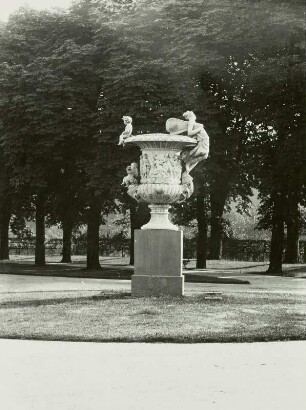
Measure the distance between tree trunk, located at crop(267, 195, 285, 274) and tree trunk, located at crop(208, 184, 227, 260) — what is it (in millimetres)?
2418

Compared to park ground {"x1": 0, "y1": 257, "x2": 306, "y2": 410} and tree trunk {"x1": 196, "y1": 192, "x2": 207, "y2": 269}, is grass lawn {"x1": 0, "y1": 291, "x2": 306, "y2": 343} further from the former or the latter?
tree trunk {"x1": 196, "y1": 192, "x2": 207, "y2": 269}

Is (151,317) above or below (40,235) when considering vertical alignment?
below

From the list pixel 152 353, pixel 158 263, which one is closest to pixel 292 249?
pixel 158 263

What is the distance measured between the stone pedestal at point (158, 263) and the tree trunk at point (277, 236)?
14812 millimetres

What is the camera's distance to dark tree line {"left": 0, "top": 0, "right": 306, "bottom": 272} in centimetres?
2722

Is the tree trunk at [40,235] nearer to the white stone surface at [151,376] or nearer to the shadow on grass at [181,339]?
the shadow on grass at [181,339]

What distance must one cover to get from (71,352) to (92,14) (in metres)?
22.4

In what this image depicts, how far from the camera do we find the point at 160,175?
16453 mm

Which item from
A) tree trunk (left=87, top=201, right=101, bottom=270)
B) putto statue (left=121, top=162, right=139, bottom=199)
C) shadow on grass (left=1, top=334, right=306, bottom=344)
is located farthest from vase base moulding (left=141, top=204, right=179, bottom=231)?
tree trunk (left=87, top=201, right=101, bottom=270)

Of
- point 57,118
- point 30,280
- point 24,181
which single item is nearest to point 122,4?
point 57,118

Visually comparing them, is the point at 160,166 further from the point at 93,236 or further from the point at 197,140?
the point at 93,236

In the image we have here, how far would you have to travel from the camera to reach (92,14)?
98.7 ft

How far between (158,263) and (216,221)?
22822 millimetres

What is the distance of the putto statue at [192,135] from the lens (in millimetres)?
16375
